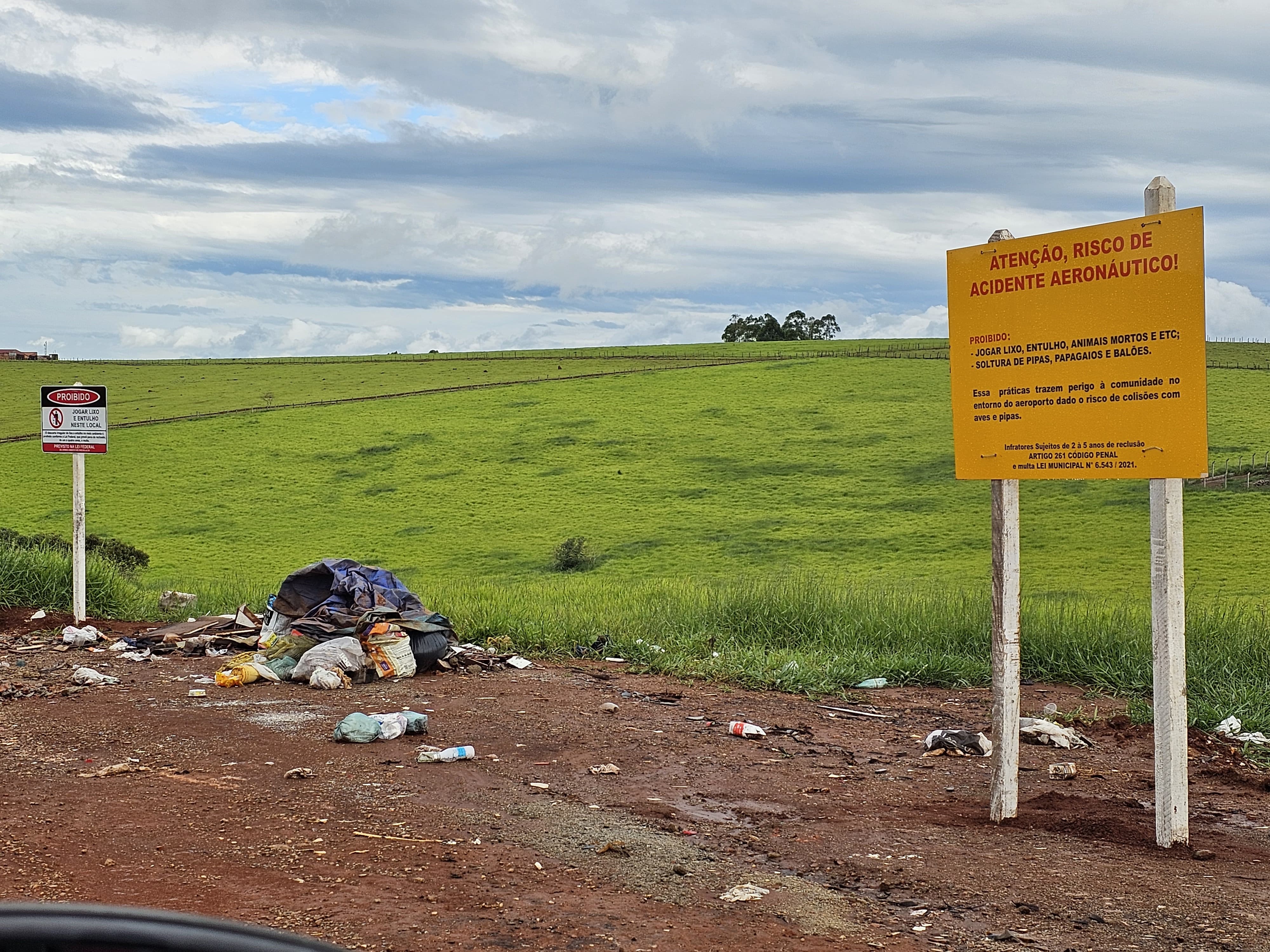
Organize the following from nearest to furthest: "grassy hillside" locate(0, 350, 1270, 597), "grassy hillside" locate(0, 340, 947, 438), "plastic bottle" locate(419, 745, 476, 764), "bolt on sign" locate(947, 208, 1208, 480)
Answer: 1. "bolt on sign" locate(947, 208, 1208, 480)
2. "plastic bottle" locate(419, 745, 476, 764)
3. "grassy hillside" locate(0, 350, 1270, 597)
4. "grassy hillside" locate(0, 340, 947, 438)

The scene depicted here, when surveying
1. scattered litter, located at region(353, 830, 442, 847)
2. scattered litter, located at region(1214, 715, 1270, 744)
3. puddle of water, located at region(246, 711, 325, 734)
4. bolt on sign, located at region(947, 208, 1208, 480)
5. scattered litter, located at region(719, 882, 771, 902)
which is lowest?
scattered litter, located at region(1214, 715, 1270, 744)

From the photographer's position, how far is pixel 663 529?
3381 cm

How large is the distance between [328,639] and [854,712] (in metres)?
4.96

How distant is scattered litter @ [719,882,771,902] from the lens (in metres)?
4.98

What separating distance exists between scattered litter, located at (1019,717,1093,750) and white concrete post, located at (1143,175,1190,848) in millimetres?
2301

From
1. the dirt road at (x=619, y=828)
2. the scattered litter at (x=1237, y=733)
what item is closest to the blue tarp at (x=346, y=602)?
the dirt road at (x=619, y=828)

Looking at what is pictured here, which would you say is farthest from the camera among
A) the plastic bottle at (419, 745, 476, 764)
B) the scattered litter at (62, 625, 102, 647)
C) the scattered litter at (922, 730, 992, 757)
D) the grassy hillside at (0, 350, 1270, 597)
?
the grassy hillside at (0, 350, 1270, 597)

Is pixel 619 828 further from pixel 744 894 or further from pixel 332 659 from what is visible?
pixel 332 659

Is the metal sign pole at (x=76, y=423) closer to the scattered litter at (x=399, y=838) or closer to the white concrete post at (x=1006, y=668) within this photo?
the scattered litter at (x=399, y=838)

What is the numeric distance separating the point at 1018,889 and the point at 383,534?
31.3m

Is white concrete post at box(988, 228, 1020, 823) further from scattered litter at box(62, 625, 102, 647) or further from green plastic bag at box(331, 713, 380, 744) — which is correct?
scattered litter at box(62, 625, 102, 647)

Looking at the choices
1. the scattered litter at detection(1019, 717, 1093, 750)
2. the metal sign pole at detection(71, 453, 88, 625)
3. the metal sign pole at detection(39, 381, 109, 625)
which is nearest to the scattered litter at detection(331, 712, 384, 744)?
the scattered litter at detection(1019, 717, 1093, 750)

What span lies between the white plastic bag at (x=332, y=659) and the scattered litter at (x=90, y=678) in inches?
60.7

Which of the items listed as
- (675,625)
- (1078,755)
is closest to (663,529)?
(675,625)
